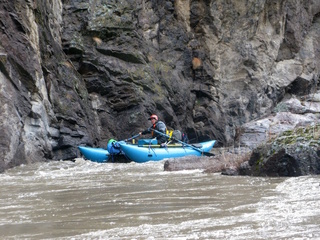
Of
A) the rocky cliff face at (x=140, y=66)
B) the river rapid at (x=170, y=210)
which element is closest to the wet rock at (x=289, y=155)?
the river rapid at (x=170, y=210)

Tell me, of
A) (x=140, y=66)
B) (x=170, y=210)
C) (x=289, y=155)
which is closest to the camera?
(x=170, y=210)

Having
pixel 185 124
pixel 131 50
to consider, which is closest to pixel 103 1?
pixel 131 50

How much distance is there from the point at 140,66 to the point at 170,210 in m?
15.9

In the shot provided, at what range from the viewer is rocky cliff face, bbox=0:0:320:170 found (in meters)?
13.1

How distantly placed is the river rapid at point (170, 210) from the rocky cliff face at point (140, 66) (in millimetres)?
5240

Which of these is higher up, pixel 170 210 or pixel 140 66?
pixel 140 66

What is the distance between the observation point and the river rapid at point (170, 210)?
323 centimetres

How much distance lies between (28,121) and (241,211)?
9.72m

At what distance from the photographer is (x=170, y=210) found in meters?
4.11

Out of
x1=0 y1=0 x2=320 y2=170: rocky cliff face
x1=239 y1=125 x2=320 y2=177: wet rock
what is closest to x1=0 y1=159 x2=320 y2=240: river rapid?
x1=239 y1=125 x2=320 y2=177: wet rock

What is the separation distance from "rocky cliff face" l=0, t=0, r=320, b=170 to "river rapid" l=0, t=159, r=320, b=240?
5.24 m

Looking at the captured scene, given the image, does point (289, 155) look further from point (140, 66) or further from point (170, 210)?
point (140, 66)

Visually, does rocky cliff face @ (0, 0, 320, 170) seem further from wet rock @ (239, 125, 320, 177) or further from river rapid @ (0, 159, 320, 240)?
wet rock @ (239, 125, 320, 177)

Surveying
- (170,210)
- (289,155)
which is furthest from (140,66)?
(170,210)
